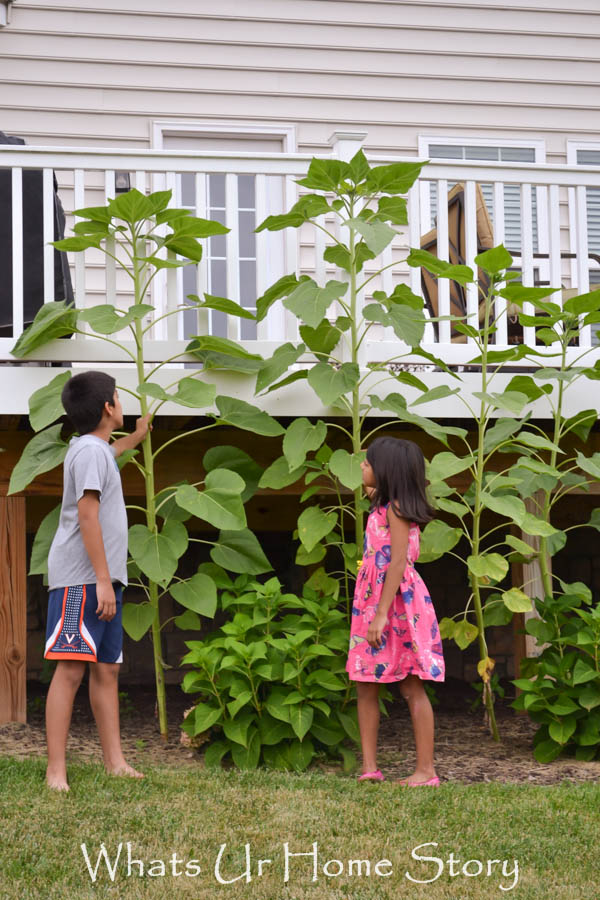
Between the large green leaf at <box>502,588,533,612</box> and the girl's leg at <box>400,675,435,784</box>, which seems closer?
the girl's leg at <box>400,675,435,784</box>

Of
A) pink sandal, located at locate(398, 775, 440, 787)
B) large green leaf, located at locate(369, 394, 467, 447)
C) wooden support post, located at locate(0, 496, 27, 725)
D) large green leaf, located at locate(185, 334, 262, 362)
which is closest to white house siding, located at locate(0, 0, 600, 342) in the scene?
wooden support post, located at locate(0, 496, 27, 725)

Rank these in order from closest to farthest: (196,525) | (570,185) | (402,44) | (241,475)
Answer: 1. (241,475)
2. (570,185)
3. (196,525)
4. (402,44)

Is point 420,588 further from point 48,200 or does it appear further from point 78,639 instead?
point 48,200

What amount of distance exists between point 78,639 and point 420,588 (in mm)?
1145

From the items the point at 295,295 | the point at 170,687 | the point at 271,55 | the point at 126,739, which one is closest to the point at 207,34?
the point at 271,55

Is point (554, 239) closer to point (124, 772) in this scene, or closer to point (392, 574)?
point (392, 574)

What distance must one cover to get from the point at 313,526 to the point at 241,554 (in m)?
0.30

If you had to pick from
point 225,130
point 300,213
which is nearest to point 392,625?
point 300,213

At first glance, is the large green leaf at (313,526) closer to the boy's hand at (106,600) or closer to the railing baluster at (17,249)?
the boy's hand at (106,600)

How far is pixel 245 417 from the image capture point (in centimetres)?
398

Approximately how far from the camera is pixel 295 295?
12.3 ft

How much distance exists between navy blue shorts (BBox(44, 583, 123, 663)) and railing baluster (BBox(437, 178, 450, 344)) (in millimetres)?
1933

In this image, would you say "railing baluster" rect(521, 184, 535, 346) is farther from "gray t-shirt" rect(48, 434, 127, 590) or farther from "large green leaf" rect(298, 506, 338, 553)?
"gray t-shirt" rect(48, 434, 127, 590)

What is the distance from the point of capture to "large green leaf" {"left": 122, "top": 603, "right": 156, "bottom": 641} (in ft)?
12.5
